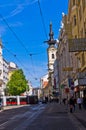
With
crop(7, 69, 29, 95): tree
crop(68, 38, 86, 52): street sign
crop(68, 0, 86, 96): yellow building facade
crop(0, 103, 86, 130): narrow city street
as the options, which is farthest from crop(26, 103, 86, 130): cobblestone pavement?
crop(7, 69, 29, 95): tree

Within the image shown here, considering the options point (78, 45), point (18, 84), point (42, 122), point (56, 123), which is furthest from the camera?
point (18, 84)

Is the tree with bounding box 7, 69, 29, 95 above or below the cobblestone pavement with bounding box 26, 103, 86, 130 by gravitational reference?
above

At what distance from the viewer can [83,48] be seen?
31.8m

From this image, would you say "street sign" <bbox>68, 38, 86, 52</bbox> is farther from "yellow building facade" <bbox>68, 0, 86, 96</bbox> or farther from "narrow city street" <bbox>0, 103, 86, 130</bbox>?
"yellow building facade" <bbox>68, 0, 86, 96</bbox>

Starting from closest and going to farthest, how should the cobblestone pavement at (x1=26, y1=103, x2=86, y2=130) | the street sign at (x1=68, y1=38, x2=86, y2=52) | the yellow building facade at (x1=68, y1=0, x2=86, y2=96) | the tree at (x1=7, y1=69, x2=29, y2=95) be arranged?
the cobblestone pavement at (x1=26, y1=103, x2=86, y2=130)
the street sign at (x1=68, y1=38, x2=86, y2=52)
the yellow building facade at (x1=68, y1=0, x2=86, y2=96)
the tree at (x1=7, y1=69, x2=29, y2=95)

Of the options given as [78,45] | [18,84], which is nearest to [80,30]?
[78,45]

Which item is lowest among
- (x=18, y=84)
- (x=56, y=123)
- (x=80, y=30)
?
(x=56, y=123)

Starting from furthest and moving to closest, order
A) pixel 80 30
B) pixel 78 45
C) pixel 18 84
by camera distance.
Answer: pixel 18 84
pixel 80 30
pixel 78 45

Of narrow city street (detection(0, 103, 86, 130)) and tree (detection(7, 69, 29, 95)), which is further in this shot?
tree (detection(7, 69, 29, 95))

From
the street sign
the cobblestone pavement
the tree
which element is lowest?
the cobblestone pavement

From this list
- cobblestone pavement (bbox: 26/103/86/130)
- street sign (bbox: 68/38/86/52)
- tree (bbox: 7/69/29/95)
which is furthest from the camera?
tree (bbox: 7/69/29/95)

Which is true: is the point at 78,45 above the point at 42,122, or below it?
above

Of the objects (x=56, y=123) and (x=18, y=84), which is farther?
(x=18, y=84)

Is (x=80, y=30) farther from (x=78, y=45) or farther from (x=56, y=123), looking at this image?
(x=56, y=123)
